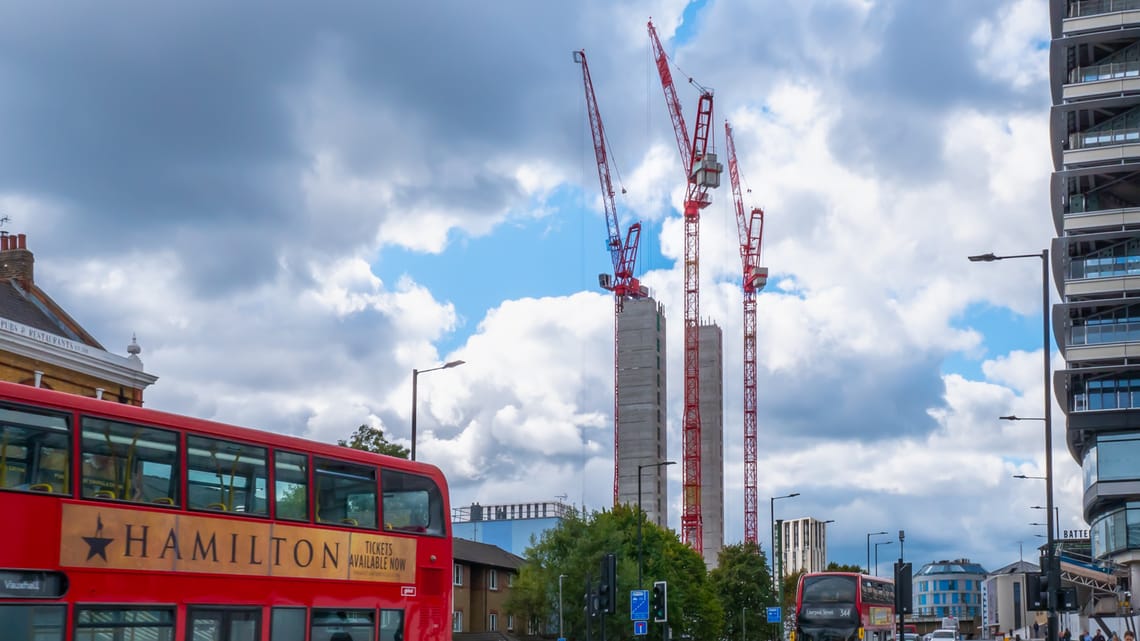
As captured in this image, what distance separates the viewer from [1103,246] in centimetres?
8481

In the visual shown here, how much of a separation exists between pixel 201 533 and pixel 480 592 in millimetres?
71465

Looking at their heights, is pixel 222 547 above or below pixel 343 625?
above

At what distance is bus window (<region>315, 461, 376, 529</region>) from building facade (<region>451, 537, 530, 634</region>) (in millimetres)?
62312

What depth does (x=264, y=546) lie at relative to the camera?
20141mm

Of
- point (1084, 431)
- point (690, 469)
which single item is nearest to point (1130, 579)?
point (1084, 431)

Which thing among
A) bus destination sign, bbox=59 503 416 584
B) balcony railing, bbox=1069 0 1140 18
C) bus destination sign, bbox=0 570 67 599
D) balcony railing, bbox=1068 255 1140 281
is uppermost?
balcony railing, bbox=1069 0 1140 18

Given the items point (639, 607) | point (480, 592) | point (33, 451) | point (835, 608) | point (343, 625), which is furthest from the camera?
point (480, 592)

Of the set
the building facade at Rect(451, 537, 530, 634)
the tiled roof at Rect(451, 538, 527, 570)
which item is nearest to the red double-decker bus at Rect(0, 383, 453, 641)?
the building facade at Rect(451, 537, 530, 634)

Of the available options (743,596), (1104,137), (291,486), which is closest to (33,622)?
(291,486)

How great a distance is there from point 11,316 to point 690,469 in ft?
419

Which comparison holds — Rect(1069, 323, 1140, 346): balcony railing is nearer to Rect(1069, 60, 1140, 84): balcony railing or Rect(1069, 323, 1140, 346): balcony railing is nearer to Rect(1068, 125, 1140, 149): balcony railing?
Rect(1068, 125, 1140, 149): balcony railing

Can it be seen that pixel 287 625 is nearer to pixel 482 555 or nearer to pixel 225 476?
pixel 225 476

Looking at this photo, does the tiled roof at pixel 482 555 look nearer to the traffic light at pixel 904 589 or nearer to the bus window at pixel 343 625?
the traffic light at pixel 904 589

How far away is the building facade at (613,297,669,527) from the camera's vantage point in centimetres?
19150
